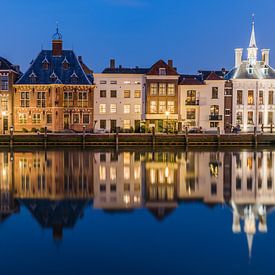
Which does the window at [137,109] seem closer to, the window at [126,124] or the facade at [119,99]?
the facade at [119,99]

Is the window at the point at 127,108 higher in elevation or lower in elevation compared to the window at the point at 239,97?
lower

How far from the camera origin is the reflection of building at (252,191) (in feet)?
59.3

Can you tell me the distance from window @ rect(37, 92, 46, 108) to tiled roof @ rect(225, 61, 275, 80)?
26.1 meters

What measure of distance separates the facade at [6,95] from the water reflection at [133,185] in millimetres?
19094

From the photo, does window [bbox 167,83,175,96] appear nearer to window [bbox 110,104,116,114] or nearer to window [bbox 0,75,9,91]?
window [bbox 110,104,116,114]

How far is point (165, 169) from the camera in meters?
34.7

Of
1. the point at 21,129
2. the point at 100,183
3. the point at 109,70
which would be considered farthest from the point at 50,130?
the point at 100,183

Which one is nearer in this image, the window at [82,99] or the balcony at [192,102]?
the window at [82,99]

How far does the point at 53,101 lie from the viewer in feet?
202

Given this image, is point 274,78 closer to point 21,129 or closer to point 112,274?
point 21,129

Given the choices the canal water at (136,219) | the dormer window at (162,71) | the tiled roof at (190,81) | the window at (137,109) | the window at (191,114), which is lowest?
the canal water at (136,219)

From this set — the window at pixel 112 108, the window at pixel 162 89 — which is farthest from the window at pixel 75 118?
the window at pixel 162 89

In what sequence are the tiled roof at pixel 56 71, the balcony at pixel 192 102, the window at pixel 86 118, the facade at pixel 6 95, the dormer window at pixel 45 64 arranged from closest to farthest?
the facade at pixel 6 95 → the tiled roof at pixel 56 71 → the window at pixel 86 118 → the dormer window at pixel 45 64 → the balcony at pixel 192 102

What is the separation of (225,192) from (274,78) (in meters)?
45.7
